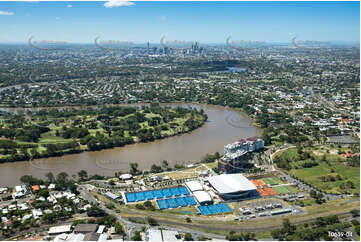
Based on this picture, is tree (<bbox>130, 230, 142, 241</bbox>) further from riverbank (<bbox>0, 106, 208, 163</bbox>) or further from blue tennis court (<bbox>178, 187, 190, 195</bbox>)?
riverbank (<bbox>0, 106, 208, 163</bbox>)

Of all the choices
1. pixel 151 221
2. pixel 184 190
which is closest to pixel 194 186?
pixel 184 190

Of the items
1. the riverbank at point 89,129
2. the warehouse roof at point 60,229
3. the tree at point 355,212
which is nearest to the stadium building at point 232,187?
the tree at point 355,212

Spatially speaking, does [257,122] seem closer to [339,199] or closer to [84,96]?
[339,199]

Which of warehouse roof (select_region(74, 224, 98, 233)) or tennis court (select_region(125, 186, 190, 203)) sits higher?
warehouse roof (select_region(74, 224, 98, 233))

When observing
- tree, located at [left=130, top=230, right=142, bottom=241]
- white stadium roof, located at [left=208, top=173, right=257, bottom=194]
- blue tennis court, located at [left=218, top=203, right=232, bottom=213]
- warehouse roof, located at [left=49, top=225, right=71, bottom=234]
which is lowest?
blue tennis court, located at [left=218, top=203, right=232, bottom=213]

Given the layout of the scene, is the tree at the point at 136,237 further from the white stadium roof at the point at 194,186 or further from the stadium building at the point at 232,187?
the stadium building at the point at 232,187

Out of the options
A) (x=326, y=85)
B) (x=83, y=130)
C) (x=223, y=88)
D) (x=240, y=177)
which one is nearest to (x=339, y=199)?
(x=240, y=177)

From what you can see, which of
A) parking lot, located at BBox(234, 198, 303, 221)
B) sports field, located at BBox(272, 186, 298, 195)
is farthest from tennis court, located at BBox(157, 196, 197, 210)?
sports field, located at BBox(272, 186, 298, 195)
